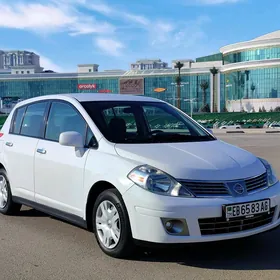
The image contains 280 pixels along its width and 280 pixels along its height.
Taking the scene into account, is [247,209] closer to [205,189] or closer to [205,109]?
[205,189]

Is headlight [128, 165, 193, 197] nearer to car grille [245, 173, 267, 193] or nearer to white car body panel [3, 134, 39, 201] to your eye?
car grille [245, 173, 267, 193]

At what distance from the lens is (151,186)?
13.4 ft

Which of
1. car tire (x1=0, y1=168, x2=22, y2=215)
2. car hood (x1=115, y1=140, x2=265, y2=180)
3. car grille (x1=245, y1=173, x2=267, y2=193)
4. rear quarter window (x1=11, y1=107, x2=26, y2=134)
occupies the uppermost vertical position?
rear quarter window (x1=11, y1=107, x2=26, y2=134)

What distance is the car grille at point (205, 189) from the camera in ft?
13.4

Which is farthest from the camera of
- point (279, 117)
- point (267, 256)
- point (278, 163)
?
point (279, 117)

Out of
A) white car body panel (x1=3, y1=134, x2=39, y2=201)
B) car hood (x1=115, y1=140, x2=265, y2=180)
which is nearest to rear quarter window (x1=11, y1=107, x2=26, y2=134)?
white car body panel (x1=3, y1=134, x2=39, y2=201)

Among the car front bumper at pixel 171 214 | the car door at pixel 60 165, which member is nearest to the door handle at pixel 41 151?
the car door at pixel 60 165

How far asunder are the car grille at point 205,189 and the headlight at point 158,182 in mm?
57

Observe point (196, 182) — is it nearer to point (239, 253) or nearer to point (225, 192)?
point (225, 192)

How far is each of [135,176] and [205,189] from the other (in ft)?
2.19

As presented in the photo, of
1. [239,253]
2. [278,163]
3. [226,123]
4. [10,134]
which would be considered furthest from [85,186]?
[226,123]

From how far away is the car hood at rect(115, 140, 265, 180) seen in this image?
4164 millimetres

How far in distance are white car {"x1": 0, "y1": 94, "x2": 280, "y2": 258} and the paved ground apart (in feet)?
0.81

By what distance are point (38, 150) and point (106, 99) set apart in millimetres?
1072
